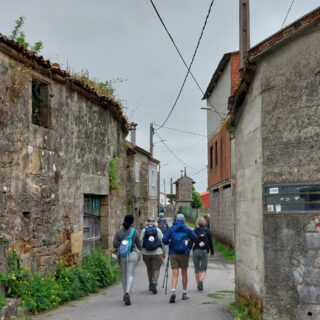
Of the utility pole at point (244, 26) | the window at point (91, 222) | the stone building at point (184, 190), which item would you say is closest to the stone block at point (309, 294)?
the utility pole at point (244, 26)

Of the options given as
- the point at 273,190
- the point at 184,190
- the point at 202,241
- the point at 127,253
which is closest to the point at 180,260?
the point at 127,253

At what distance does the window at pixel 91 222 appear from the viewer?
13.2 m

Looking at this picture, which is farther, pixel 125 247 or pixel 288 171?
pixel 125 247

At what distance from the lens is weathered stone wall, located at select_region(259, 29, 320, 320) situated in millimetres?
6559

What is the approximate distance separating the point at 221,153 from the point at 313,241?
20030 mm

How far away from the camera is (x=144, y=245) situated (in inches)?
469

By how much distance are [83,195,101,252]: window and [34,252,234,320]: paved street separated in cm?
146

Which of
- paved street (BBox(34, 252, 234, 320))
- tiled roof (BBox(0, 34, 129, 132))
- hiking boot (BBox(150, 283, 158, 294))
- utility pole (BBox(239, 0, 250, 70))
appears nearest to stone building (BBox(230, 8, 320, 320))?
paved street (BBox(34, 252, 234, 320))

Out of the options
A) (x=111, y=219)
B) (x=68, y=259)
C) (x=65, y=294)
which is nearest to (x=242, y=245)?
(x=65, y=294)

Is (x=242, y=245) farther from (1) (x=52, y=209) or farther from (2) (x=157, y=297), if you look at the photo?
(1) (x=52, y=209)

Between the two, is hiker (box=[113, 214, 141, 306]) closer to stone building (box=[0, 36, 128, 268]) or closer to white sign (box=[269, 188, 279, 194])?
stone building (box=[0, 36, 128, 268])

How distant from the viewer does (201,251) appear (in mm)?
12188

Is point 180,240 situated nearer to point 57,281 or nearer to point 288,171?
point 57,281

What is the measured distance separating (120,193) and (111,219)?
1.30 metres
